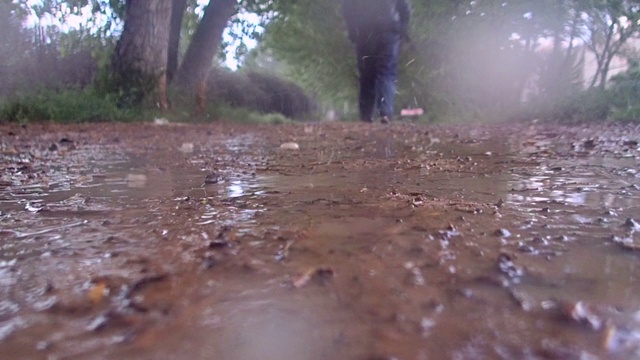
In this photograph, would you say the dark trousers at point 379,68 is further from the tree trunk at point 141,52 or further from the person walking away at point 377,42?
the tree trunk at point 141,52

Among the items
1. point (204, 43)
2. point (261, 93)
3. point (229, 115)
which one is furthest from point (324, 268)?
point (261, 93)

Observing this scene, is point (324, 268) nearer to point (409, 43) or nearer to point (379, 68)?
point (379, 68)

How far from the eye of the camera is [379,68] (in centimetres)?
754

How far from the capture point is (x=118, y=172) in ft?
8.29

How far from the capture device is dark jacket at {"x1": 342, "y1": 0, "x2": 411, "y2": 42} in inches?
272

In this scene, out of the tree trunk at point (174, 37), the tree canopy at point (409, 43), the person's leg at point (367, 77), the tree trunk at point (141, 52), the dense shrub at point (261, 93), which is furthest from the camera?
the dense shrub at point (261, 93)

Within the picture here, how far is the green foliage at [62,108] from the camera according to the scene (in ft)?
20.9

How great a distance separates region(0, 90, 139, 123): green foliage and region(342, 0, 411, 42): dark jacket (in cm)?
313

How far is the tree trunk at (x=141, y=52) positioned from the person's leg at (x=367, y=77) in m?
2.65

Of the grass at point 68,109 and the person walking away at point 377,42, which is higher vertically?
the person walking away at point 377,42

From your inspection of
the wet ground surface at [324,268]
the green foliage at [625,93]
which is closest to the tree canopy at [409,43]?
the green foliage at [625,93]

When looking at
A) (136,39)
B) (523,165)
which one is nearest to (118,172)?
(523,165)

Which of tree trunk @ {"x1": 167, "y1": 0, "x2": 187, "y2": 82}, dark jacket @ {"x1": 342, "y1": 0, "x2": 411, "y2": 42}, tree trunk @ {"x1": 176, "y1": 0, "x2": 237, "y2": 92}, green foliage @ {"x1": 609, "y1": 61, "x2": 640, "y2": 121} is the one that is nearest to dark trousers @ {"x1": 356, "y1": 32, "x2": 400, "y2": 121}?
dark jacket @ {"x1": 342, "y1": 0, "x2": 411, "y2": 42}

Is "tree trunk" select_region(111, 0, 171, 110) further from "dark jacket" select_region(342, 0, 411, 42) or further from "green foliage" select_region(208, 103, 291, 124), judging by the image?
"dark jacket" select_region(342, 0, 411, 42)
